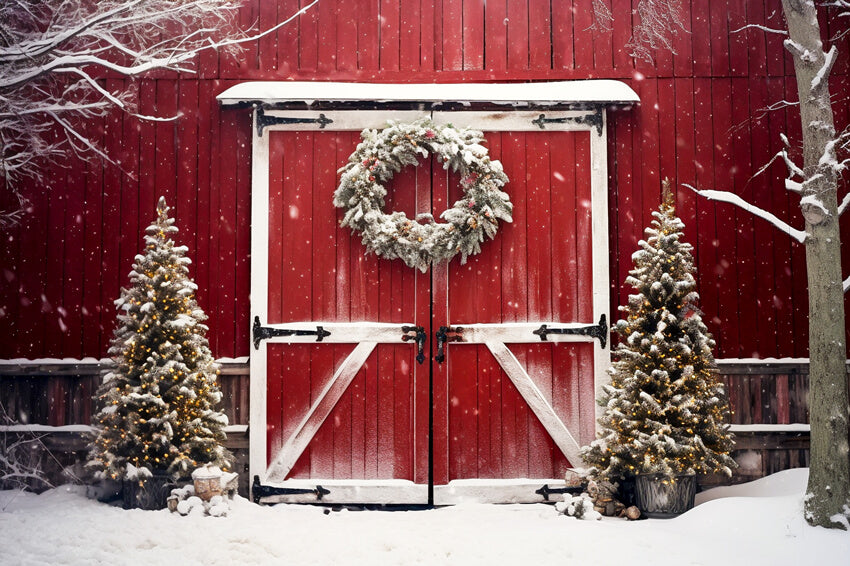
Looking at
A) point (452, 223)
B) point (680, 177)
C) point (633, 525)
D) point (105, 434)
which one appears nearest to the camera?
point (633, 525)

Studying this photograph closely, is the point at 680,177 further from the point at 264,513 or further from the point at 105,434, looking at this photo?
the point at 105,434

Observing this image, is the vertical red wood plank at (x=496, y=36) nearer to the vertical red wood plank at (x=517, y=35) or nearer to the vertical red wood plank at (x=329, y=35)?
the vertical red wood plank at (x=517, y=35)

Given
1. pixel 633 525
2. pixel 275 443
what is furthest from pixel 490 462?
pixel 275 443

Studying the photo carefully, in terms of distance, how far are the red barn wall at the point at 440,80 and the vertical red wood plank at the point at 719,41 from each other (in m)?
0.01

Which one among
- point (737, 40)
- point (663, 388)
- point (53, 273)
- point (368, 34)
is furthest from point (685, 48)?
point (53, 273)

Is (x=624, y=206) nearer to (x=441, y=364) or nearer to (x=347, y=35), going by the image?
(x=441, y=364)

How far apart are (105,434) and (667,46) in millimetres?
5810

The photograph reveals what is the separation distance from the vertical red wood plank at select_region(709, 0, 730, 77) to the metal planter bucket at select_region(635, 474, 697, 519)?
363 cm

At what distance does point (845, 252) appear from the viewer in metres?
6.24

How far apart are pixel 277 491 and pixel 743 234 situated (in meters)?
4.70

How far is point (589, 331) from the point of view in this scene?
6.07m

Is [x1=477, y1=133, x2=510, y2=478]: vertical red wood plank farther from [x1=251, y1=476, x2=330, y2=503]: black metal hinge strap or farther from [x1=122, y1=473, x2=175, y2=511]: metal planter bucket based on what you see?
[x1=122, y1=473, x2=175, y2=511]: metal planter bucket

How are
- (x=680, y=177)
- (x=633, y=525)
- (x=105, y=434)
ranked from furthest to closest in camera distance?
(x=680, y=177) → (x=105, y=434) → (x=633, y=525)

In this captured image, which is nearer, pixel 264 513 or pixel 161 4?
pixel 264 513
